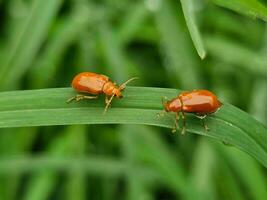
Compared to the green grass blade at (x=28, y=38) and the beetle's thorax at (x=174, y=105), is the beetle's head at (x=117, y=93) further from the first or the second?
the green grass blade at (x=28, y=38)

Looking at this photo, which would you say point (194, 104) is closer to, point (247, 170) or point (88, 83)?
point (88, 83)

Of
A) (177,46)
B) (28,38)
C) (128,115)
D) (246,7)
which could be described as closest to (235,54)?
(177,46)

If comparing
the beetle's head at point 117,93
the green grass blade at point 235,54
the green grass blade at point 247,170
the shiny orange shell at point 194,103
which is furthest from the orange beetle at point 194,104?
the green grass blade at point 235,54

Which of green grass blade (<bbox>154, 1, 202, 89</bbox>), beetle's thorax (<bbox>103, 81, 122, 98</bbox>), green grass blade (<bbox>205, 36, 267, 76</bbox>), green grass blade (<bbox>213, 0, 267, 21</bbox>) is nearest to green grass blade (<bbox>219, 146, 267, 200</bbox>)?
green grass blade (<bbox>154, 1, 202, 89</bbox>)

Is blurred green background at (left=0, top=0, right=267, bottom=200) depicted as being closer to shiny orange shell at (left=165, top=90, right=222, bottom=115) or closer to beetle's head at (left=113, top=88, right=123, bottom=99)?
beetle's head at (left=113, top=88, right=123, bottom=99)

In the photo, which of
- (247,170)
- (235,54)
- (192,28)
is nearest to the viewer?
(192,28)

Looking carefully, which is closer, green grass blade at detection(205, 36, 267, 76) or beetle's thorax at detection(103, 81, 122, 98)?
beetle's thorax at detection(103, 81, 122, 98)

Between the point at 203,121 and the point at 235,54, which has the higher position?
the point at 235,54
